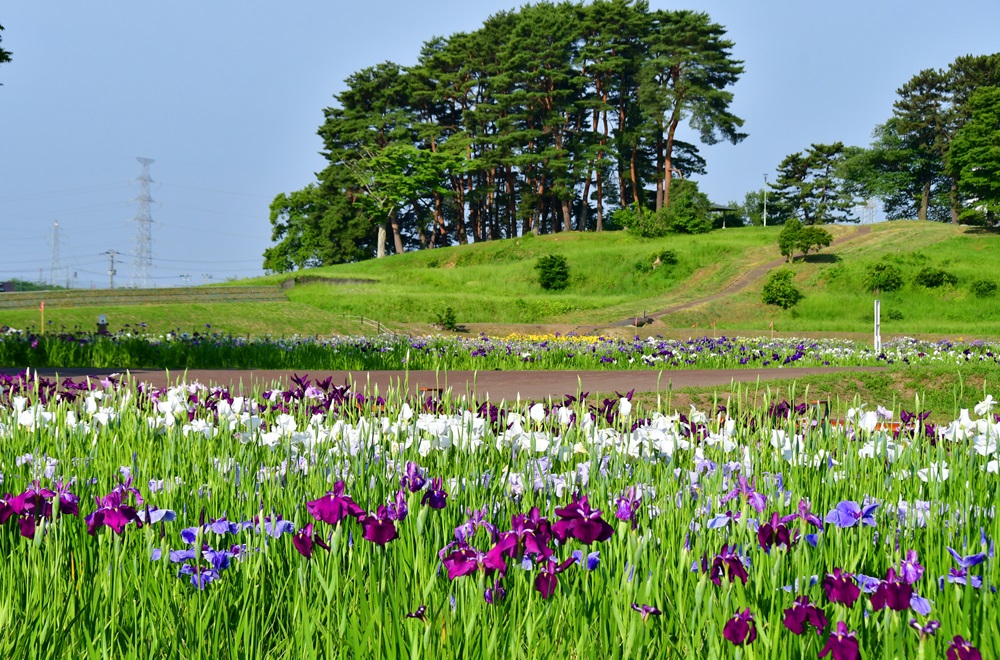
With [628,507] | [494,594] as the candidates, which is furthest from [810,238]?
[494,594]

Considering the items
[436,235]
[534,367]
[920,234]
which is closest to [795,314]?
[920,234]

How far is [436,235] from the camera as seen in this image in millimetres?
69000

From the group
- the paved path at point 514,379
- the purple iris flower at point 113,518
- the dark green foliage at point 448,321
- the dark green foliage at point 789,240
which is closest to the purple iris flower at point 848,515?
the purple iris flower at point 113,518

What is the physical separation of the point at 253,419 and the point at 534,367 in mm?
9772

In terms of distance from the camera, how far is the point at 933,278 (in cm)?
3725

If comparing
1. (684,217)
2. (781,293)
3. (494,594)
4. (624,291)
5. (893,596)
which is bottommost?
(494,594)

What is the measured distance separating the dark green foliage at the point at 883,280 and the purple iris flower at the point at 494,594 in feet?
126

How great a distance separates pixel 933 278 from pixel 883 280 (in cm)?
228

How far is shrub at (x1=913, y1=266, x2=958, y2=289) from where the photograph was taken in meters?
37.2

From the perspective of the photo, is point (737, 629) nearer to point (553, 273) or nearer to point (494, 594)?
point (494, 594)

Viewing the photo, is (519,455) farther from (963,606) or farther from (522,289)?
(522,289)

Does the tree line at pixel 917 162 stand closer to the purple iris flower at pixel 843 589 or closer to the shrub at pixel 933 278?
the shrub at pixel 933 278

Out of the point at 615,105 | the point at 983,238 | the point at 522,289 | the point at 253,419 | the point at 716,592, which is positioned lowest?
the point at 716,592

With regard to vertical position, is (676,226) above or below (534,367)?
above
